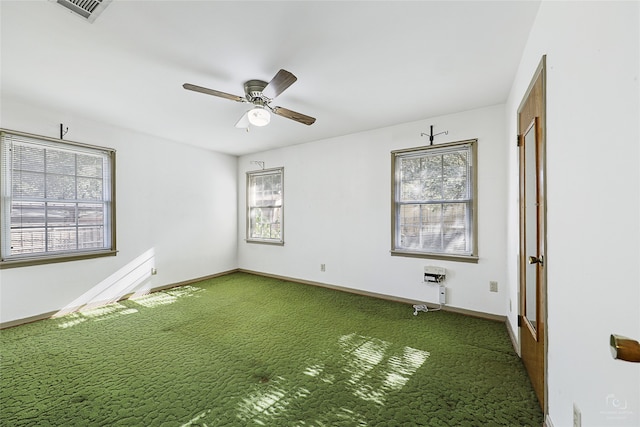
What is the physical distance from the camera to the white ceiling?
1.77 meters

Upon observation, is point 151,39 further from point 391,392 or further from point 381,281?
point 381,281

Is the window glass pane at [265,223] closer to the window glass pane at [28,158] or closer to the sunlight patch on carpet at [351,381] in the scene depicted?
the sunlight patch on carpet at [351,381]

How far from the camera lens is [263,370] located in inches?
87.7

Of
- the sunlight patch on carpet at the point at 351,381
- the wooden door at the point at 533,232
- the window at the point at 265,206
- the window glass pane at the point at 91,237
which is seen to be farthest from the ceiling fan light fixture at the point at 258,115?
the window glass pane at the point at 91,237

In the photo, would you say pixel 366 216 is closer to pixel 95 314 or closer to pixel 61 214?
pixel 95 314

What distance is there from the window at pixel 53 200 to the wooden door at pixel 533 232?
4.86 m

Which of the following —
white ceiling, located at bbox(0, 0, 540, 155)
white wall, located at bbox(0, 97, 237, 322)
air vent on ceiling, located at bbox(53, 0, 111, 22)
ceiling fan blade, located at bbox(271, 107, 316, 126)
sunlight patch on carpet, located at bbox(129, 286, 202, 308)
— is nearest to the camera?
air vent on ceiling, located at bbox(53, 0, 111, 22)

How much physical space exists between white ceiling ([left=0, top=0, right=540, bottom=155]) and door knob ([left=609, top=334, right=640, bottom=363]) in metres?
1.89

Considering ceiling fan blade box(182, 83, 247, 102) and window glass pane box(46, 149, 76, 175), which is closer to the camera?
ceiling fan blade box(182, 83, 247, 102)

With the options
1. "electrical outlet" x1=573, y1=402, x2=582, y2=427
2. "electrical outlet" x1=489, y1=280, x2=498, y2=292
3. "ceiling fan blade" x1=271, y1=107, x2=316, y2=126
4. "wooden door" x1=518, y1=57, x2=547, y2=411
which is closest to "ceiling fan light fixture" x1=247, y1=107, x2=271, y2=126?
"ceiling fan blade" x1=271, y1=107, x2=316, y2=126

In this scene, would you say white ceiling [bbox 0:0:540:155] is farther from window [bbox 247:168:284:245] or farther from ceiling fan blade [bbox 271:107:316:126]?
window [bbox 247:168:284:245]

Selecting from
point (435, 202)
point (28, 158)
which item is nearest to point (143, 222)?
point (28, 158)

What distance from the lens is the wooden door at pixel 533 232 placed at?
1.68 metres

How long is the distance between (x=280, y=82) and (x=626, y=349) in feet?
7.61
